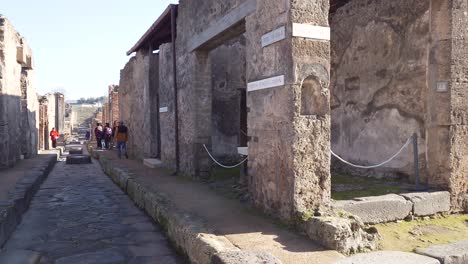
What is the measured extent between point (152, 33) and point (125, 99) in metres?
4.74

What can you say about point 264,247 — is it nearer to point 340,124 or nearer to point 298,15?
point 298,15

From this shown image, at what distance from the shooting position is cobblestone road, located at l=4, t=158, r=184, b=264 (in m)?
4.09

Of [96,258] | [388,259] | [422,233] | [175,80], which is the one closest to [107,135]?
[175,80]

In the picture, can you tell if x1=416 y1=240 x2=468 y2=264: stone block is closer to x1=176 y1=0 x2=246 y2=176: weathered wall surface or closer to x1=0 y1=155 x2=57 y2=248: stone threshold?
x1=0 y1=155 x2=57 y2=248: stone threshold

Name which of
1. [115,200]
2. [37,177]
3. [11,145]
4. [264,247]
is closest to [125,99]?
[11,145]

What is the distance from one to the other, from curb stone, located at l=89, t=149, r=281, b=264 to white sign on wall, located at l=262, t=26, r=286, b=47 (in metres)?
1.96

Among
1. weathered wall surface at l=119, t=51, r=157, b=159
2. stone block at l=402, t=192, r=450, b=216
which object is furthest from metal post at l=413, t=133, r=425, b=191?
weathered wall surface at l=119, t=51, r=157, b=159

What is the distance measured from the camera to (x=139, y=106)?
12.0 meters

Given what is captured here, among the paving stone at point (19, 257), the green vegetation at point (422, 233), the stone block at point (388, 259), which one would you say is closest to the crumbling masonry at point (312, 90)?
the green vegetation at point (422, 233)

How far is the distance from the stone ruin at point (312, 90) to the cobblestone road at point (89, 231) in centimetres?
134

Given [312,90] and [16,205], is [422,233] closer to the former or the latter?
[312,90]

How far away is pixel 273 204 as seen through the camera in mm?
4406

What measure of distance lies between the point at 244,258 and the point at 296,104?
1634 mm

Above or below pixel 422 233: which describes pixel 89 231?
below
